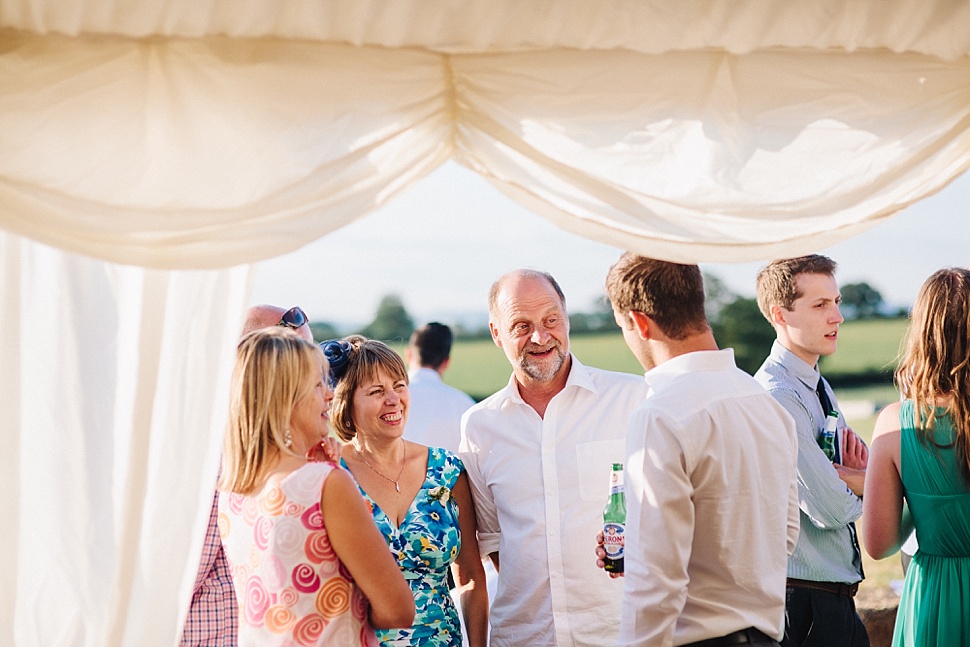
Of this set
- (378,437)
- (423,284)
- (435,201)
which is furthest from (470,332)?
(378,437)

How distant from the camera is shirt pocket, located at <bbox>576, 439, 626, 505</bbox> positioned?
9.66 ft

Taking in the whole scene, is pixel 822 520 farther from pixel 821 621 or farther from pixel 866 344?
pixel 866 344

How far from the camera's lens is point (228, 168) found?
234 centimetres

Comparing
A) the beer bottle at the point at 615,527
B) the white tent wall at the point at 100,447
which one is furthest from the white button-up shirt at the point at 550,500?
the white tent wall at the point at 100,447

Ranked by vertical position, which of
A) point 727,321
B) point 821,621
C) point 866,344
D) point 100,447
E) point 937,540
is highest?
point 727,321

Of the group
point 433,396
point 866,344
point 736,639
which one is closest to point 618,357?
point 866,344

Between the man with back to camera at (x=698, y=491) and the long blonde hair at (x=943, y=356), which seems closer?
the man with back to camera at (x=698, y=491)

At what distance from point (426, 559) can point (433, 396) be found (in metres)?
2.35

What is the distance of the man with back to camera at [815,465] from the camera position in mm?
3057

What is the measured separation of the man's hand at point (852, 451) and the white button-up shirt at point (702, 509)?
1.14m

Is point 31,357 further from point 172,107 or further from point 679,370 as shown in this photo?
point 679,370

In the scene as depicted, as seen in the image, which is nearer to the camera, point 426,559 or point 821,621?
point 426,559

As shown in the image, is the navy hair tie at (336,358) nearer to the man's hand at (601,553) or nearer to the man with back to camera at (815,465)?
the man's hand at (601,553)

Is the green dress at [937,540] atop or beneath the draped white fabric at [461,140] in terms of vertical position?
beneath
